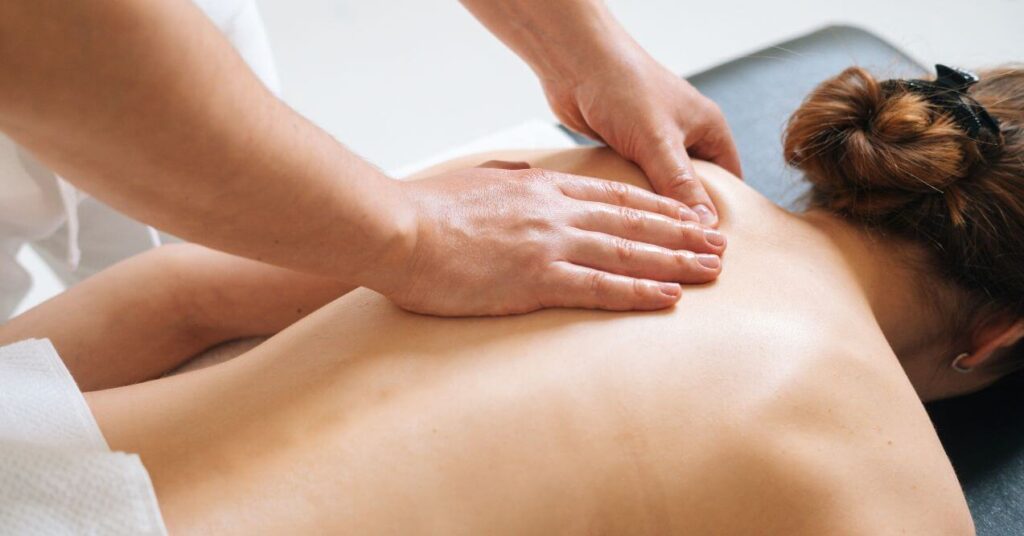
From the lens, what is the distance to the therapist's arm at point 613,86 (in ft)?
3.45

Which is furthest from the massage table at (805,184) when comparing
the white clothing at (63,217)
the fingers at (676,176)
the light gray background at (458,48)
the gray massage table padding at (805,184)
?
the white clothing at (63,217)

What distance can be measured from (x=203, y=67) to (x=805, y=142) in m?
0.75

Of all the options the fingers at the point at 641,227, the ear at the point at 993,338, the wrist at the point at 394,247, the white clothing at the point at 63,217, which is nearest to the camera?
the wrist at the point at 394,247

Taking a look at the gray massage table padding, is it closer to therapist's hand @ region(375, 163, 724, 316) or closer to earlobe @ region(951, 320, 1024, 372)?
earlobe @ region(951, 320, 1024, 372)

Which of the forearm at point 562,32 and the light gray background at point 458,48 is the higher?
the forearm at point 562,32

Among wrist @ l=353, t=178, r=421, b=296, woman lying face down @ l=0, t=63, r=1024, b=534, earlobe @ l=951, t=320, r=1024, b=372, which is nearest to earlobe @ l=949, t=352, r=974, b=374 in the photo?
earlobe @ l=951, t=320, r=1024, b=372

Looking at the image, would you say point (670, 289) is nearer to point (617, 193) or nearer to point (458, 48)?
point (617, 193)

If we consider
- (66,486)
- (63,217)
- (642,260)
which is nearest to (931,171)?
(642,260)

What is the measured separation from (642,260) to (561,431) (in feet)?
0.74

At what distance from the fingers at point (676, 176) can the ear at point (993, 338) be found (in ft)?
1.29

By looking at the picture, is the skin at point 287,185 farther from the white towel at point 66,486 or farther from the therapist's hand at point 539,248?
the white towel at point 66,486

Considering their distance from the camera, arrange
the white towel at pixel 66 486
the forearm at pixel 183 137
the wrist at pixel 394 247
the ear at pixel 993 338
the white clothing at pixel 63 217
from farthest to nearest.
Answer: the white clothing at pixel 63 217 → the ear at pixel 993 338 → the wrist at pixel 394 247 → the white towel at pixel 66 486 → the forearm at pixel 183 137

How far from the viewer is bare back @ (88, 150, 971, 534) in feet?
2.45

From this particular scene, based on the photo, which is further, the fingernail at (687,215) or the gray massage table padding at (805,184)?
the gray massage table padding at (805,184)
